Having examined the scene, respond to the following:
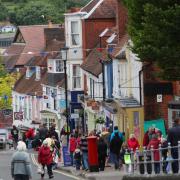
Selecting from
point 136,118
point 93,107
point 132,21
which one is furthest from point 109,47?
point 132,21

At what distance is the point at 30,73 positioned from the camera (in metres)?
91.6

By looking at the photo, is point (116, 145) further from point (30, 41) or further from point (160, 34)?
point (30, 41)

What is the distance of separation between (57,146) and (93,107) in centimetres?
1765

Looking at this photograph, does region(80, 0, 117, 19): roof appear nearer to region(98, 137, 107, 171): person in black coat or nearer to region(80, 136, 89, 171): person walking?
region(80, 136, 89, 171): person walking

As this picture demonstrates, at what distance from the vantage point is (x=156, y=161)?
27.9 meters

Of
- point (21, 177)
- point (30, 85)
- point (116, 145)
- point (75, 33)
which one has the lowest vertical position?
point (21, 177)

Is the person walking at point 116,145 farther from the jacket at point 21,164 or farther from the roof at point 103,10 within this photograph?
the roof at point 103,10

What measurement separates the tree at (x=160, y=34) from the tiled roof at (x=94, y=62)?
99.6 ft

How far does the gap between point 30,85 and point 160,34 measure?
63.2 metres

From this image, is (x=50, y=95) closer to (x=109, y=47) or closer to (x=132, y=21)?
(x=109, y=47)

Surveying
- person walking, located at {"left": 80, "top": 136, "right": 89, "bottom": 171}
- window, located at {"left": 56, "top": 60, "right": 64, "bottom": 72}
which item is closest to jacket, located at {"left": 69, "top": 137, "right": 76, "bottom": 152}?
person walking, located at {"left": 80, "top": 136, "right": 89, "bottom": 171}

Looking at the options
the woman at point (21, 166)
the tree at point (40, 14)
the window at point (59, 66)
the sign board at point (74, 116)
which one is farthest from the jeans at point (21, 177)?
the tree at point (40, 14)

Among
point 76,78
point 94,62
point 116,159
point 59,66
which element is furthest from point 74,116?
point 116,159

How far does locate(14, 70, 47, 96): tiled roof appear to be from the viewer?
87075 millimetres
